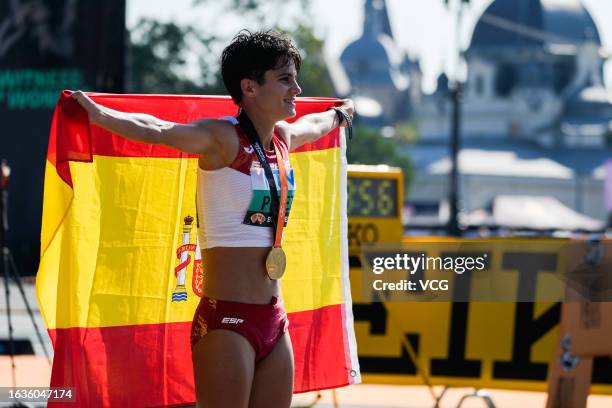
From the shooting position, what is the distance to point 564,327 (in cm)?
Answer: 807

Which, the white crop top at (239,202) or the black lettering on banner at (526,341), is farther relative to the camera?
the black lettering on banner at (526,341)

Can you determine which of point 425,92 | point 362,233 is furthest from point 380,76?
point 362,233

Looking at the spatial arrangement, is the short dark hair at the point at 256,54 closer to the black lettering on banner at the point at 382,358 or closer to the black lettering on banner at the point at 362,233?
the black lettering on banner at the point at 382,358

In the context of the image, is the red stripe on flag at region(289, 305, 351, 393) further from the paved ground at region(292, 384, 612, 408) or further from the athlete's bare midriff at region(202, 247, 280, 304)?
the paved ground at region(292, 384, 612, 408)

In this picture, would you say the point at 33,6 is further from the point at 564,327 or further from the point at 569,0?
the point at 569,0

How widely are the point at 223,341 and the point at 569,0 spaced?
13735 cm

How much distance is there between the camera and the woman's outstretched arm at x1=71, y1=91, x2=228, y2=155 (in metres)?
4.36

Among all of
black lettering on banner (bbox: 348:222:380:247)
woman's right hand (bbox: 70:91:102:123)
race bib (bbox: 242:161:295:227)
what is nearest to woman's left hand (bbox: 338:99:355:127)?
race bib (bbox: 242:161:295:227)

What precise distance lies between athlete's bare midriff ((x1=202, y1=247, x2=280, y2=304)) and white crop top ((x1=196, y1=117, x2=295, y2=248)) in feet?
0.09

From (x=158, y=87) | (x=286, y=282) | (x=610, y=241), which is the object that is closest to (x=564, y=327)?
(x=610, y=241)

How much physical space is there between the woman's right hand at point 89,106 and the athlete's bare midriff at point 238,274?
2.05 feet

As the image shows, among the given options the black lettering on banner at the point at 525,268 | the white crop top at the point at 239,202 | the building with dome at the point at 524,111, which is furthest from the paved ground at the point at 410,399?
the building with dome at the point at 524,111

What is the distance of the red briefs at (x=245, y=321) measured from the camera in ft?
14.8

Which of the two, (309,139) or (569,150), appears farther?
(569,150)
